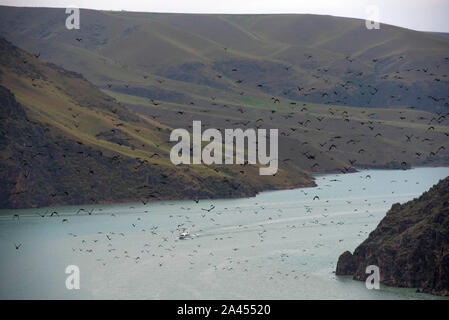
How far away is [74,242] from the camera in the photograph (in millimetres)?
Result: 103750

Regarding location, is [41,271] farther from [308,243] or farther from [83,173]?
[83,173]

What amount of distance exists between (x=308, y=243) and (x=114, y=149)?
68357mm

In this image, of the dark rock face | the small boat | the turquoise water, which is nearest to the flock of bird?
the turquoise water

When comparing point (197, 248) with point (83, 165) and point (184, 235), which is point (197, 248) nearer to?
point (184, 235)

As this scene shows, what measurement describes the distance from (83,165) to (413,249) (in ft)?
294

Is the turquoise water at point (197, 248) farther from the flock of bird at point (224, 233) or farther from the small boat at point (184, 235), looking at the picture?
the small boat at point (184, 235)

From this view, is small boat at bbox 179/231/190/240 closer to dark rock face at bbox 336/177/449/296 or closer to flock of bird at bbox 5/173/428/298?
flock of bird at bbox 5/173/428/298

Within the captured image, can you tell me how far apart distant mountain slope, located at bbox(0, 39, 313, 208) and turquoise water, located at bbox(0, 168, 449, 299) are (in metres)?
5.73

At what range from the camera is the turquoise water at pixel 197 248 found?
77.8 metres

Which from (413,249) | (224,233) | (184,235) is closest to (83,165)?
(224,233)

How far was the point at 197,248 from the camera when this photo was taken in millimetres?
98562

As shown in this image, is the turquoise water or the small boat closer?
the turquoise water

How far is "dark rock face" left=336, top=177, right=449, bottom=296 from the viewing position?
7162 centimetres

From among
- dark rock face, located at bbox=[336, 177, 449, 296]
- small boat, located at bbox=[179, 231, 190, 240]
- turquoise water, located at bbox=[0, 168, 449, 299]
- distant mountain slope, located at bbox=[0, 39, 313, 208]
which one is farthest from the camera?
distant mountain slope, located at bbox=[0, 39, 313, 208]
